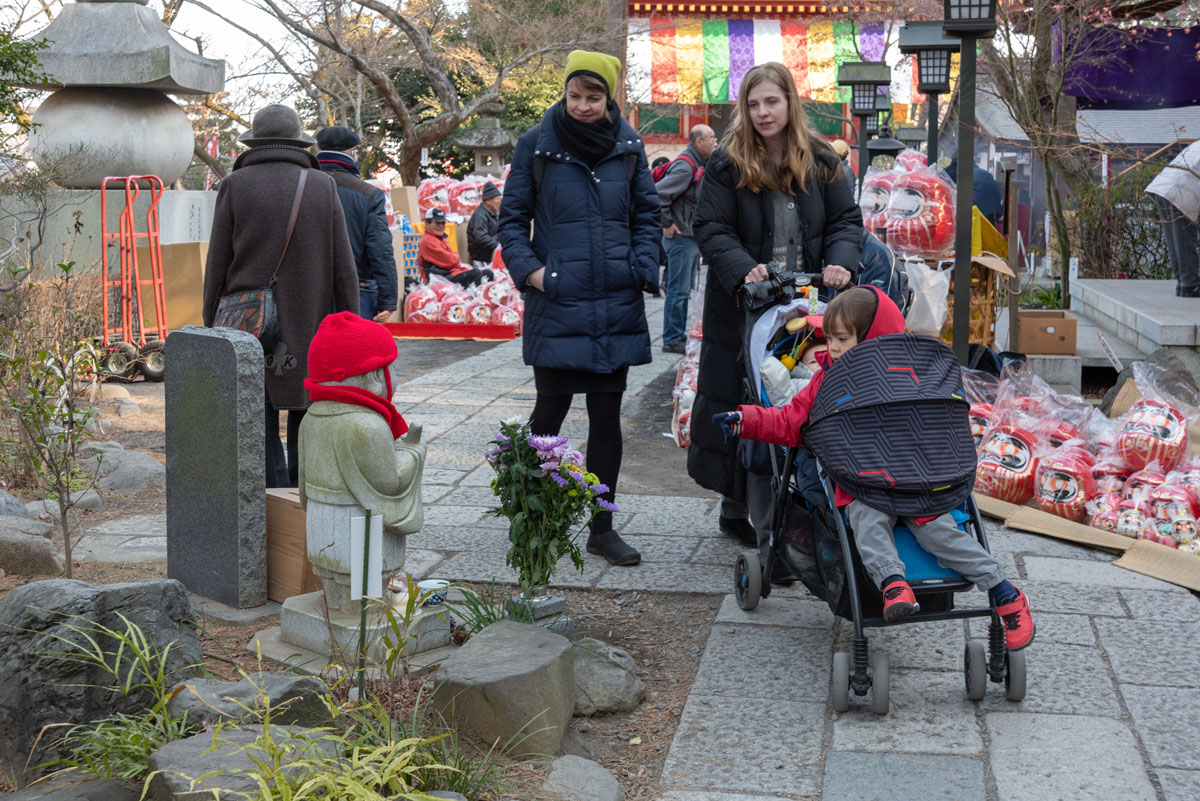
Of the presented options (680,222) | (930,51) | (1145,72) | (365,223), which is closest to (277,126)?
(365,223)

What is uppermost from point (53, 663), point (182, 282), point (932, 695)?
point (182, 282)

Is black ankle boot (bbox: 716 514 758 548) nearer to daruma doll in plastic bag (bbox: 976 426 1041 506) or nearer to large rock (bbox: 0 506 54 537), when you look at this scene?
daruma doll in plastic bag (bbox: 976 426 1041 506)

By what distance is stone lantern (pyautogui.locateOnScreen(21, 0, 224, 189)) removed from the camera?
10.7m

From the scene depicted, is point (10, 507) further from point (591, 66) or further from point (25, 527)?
point (591, 66)

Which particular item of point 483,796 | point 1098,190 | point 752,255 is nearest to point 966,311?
point 752,255

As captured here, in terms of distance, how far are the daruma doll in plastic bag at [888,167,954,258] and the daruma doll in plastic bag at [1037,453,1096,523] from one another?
105 inches

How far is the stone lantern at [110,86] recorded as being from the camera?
35.2 feet

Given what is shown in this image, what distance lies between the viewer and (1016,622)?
11.5ft

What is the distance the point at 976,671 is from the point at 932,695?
0.64 feet

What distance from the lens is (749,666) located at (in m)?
3.93

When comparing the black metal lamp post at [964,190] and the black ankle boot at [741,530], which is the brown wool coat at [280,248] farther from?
the black metal lamp post at [964,190]

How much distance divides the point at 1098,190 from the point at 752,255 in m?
9.93

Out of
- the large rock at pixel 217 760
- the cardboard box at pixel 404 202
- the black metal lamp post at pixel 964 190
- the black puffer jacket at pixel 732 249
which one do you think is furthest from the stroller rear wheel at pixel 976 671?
the cardboard box at pixel 404 202

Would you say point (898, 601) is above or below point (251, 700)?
above
